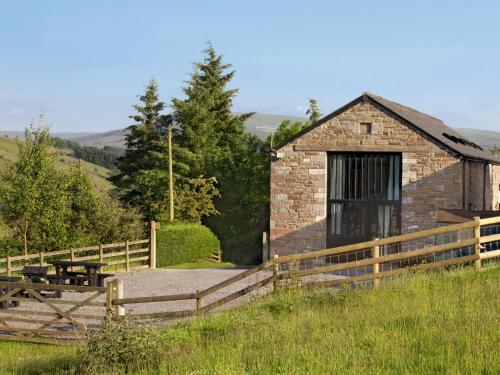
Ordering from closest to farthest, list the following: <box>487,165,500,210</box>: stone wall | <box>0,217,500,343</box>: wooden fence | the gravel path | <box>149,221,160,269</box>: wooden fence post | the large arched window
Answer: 1. <box>0,217,500,343</box>: wooden fence
2. the gravel path
3. the large arched window
4. <box>149,221,160,269</box>: wooden fence post
5. <box>487,165,500,210</box>: stone wall

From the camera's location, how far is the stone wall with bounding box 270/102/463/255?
1016 inches

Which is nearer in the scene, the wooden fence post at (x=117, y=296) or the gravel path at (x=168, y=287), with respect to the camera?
the wooden fence post at (x=117, y=296)

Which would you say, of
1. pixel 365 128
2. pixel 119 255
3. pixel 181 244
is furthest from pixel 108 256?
pixel 365 128

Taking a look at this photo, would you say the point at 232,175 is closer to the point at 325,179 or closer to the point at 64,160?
the point at 325,179

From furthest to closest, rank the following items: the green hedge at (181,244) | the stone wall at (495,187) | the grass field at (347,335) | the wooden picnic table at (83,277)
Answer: the stone wall at (495,187), the green hedge at (181,244), the wooden picnic table at (83,277), the grass field at (347,335)

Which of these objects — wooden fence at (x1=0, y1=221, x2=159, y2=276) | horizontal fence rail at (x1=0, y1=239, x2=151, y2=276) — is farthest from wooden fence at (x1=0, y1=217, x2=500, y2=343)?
wooden fence at (x1=0, y1=221, x2=159, y2=276)

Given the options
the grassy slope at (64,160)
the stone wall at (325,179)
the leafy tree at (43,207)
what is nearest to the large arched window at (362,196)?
the stone wall at (325,179)

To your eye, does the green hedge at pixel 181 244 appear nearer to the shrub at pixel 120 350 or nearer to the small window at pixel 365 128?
the small window at pixel 365 128

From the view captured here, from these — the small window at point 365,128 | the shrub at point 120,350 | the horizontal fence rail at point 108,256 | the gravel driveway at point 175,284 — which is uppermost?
the small window at point 365,128

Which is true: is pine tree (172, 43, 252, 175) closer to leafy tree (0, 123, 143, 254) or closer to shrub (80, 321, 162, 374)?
leafy tree (0, 123, 143, 254)

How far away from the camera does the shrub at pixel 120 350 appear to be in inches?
417

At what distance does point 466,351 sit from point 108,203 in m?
23.8

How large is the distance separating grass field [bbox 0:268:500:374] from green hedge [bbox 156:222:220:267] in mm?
15406

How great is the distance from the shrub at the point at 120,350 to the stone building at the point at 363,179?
16706 mm
